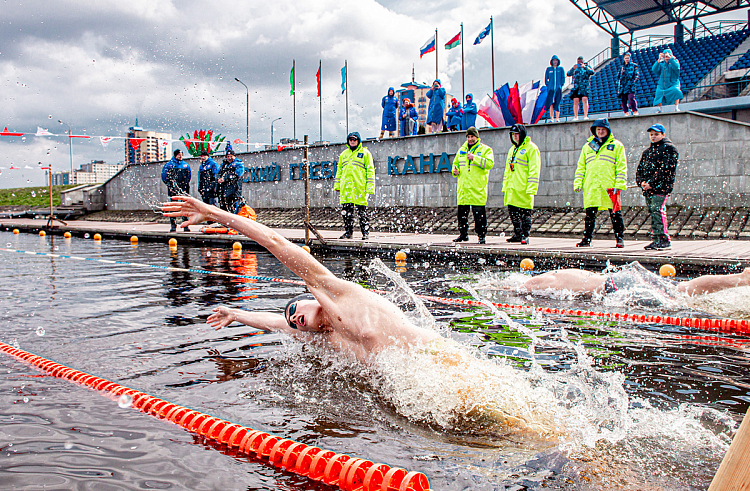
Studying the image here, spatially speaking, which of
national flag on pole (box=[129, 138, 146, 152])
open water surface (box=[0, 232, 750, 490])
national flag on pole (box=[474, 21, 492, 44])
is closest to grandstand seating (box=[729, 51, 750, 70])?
national flag on pole (box=[474, 21, 492, 44])

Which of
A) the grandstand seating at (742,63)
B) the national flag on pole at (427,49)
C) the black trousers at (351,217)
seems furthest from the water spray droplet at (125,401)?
the grandstand seating at (742,63)

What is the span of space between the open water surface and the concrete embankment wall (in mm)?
8927

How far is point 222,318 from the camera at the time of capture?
433cm

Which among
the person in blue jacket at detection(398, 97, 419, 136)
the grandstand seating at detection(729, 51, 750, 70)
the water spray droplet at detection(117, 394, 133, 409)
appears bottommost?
the water spray droplet at detection(117, 394, 133, 409)

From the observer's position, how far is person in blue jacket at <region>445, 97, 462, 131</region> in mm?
17500

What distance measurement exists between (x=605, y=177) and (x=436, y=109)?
927 centimetres

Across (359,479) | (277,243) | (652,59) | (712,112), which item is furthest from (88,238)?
(652,59)

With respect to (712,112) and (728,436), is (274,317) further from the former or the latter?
(712,112)

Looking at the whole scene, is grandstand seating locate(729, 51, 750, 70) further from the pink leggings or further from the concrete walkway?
the concrete walkway

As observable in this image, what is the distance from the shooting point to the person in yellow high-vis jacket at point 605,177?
31.6ft

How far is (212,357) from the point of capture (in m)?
3.88

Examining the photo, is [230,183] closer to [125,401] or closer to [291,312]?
[291,312]

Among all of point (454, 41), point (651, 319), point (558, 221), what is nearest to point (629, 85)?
point (558, 221)

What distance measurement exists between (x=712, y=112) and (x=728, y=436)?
26.5 meters
